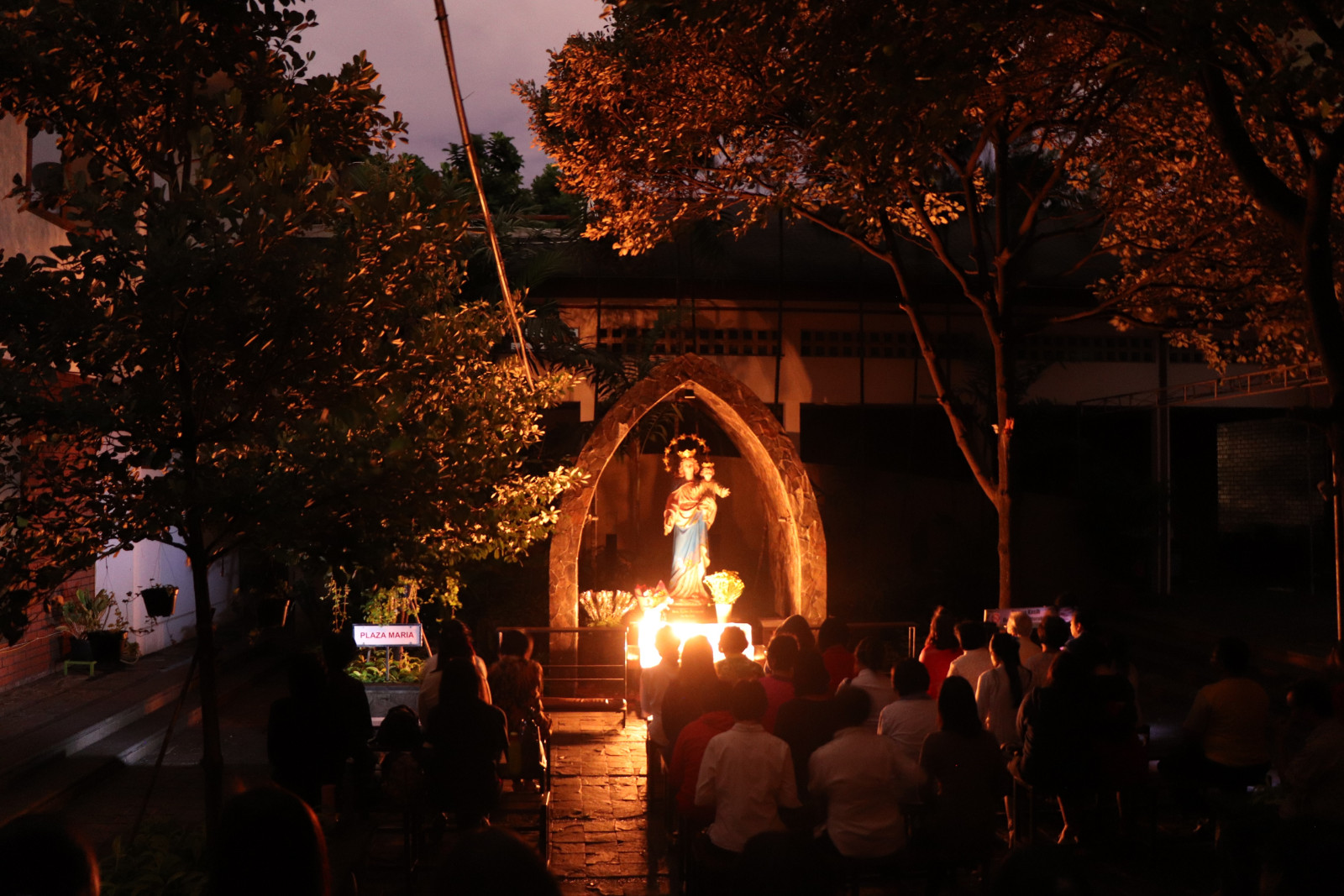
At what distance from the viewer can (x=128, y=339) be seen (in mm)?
4254

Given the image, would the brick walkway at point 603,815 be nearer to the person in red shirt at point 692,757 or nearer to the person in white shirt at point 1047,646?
the person in red shirt at point 692,757

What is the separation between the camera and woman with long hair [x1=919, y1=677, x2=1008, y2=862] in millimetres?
4988

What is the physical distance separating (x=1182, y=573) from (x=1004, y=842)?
14459mm

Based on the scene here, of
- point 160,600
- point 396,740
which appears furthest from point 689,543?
point 396,740

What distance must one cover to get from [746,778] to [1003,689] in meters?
2.60

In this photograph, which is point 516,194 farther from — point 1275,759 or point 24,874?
point 24,874

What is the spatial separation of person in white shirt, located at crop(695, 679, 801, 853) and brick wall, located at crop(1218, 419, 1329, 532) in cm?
1620

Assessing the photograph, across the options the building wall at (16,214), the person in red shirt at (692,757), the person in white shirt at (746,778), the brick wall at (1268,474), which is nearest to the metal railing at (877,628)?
the person in red shirt at (692,757)

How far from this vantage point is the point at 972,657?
275 inches

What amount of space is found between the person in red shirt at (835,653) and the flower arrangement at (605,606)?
5.21 metres

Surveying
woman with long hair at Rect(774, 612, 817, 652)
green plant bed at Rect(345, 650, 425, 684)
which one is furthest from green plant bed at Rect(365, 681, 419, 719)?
woman with long hair at Rect(774, 612, 817, 652)

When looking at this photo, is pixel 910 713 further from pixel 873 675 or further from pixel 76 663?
pixel 76 663

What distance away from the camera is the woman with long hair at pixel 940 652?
768 cm

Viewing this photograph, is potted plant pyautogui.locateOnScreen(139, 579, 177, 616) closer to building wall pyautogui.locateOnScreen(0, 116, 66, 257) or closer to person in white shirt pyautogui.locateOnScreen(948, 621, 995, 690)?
building wall pyautogui.locateOnScreen(0, 116, 66, 257)
